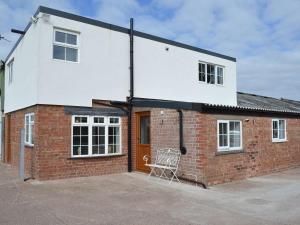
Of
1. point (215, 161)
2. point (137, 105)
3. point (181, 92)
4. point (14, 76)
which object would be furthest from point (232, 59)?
point (14, 76)

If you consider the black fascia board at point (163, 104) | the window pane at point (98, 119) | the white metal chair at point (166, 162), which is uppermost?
the black fascia board at point (163, 104)

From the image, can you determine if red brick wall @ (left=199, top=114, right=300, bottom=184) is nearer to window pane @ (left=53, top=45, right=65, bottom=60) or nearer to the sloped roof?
the sloped roof

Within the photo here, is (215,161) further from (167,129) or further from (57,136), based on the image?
(57,136)

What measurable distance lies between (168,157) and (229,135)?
89.3 inches

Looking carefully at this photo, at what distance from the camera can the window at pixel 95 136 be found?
1177 centimetres

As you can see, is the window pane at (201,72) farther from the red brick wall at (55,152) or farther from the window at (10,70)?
the window at (10,70)

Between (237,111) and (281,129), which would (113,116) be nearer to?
(237,111)

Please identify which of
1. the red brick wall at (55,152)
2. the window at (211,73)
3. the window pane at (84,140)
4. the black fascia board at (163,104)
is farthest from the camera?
the window at (211,73)

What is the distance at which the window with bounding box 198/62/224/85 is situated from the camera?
1777cm

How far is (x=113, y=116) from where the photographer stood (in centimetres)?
1273

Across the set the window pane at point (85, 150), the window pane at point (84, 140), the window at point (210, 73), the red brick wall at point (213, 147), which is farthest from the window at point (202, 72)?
the window pane at point (85, 150)

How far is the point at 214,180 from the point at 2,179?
7.30 m

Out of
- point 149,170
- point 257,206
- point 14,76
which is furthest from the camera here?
point 14,76

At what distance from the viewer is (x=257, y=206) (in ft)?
25.7
